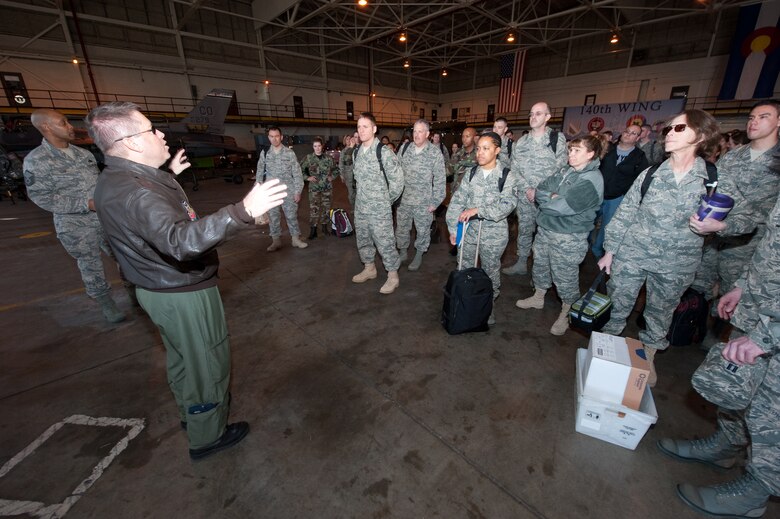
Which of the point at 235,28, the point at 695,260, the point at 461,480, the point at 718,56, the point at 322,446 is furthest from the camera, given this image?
the point at 235,28

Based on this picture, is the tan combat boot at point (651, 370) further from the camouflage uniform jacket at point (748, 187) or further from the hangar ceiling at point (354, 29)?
the hangar ceiling at point (354, 29)

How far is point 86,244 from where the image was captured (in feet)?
10.8

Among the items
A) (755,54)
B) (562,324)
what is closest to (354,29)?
(755,54)

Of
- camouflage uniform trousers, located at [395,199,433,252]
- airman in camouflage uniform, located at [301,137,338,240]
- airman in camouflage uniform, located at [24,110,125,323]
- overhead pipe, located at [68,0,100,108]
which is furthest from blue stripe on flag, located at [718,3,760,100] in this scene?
overhead pipe, located at [68,0,100,108]

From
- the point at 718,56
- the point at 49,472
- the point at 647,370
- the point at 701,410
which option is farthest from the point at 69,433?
the point at 718,56

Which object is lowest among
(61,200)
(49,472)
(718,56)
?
(49,472)

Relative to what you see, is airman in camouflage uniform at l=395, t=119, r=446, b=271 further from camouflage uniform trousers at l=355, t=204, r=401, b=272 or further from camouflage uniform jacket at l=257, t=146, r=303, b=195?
camouflage uniform jacket at l=257, t=146, r=303, b=195

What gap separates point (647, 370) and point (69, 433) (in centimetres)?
369

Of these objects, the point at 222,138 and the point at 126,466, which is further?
the point at 222,138

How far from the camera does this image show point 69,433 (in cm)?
214

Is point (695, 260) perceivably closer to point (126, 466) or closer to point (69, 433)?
point (126, 466)

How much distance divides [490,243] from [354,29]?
2090 centimetres

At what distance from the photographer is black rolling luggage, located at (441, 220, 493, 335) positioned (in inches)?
115

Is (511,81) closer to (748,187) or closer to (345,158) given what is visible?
(345,158)
